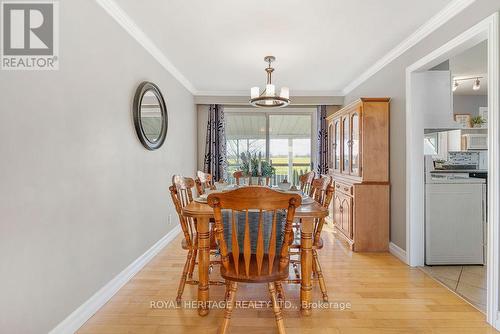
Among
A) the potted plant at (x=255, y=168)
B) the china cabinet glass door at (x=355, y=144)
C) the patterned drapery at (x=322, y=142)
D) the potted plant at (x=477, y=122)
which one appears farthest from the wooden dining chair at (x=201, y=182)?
the potted plant at (x=477, y=122)

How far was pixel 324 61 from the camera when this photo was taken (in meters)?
3.84

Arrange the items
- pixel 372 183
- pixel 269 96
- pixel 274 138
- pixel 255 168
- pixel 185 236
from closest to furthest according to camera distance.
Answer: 1. pixel 185 236
2. pixel 269 96
3. pixel 372 183
4. pixel 255 168
5. pixel 274 138

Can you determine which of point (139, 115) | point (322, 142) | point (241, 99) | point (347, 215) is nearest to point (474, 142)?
point (322, 142)

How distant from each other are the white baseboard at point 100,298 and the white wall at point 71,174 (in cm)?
5

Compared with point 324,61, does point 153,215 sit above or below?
below

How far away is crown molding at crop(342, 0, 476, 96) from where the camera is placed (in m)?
2.35

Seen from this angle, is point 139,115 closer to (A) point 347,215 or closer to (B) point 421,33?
(A) point 347,215

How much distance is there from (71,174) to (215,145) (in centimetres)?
383

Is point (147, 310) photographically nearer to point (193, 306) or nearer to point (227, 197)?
point (193, 306)

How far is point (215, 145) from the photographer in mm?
5672

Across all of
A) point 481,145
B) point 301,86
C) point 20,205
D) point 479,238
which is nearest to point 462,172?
point 481,145

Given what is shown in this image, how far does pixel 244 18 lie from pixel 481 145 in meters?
5.74

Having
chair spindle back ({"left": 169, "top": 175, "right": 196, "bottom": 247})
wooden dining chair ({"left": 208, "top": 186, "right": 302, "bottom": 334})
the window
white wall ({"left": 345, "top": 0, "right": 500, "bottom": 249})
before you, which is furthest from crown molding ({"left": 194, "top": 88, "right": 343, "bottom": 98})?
wooden dining chair ({"left": 208, "top": 186, "right": 302, "bottom": 334})

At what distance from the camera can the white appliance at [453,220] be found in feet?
10.0
